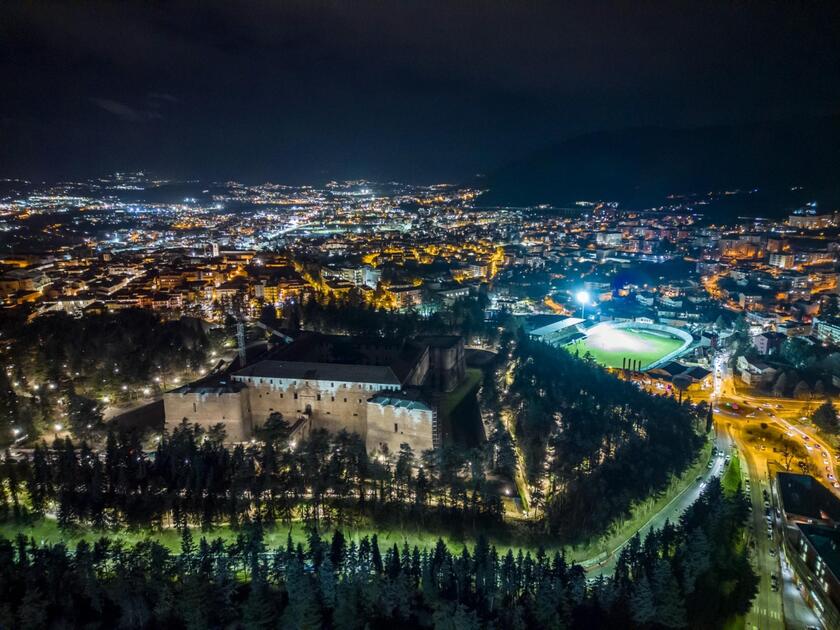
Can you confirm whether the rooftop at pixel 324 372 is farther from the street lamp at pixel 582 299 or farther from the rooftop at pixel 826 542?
the street lamp at pixel 582 299

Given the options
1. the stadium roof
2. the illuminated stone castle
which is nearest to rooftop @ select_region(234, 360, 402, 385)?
the illuminated stone castle

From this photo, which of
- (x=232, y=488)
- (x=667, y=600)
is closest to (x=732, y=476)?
(x=667, y=600)

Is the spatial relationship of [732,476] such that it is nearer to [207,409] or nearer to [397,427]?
[397,427]

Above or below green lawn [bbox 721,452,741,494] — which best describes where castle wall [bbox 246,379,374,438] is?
above

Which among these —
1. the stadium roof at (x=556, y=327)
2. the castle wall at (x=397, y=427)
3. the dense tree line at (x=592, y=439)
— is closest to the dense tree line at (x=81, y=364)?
the castle wall at (x=397, y=427)

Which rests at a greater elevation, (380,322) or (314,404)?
(380,322)

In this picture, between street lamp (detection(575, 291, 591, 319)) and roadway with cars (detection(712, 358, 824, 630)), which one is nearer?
roadway with cars (detection(712, 358, 824, 630))

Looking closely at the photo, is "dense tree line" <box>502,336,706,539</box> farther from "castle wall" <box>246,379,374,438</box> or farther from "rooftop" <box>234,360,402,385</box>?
"castle wall" <box>246,379,374,438</box>

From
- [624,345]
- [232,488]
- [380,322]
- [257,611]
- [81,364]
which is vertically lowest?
[257,611]
